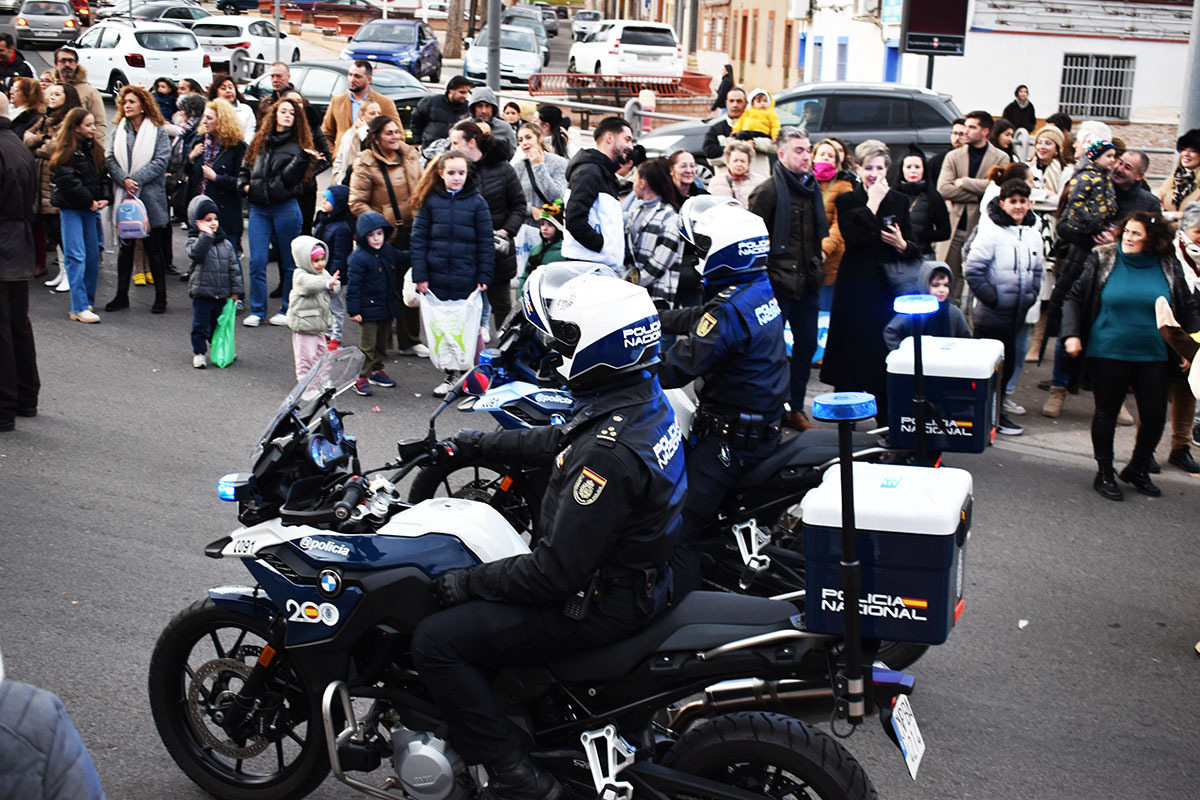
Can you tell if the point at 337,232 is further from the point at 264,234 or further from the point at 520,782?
the point at 520,782

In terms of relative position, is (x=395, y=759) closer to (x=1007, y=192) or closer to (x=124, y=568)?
(x=124, y=568)

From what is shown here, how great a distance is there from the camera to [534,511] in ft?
19.7

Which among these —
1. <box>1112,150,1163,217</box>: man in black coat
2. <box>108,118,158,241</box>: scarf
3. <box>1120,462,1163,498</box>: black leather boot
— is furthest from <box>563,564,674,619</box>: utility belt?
<box>108,118,158,241</box>: scarf

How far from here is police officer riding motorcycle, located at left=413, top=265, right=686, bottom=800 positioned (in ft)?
12.4

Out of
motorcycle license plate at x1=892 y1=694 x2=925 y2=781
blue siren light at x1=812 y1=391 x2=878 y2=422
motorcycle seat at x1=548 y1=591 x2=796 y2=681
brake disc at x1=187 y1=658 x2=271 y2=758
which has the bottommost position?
brake disc at x1=187 y1=658 x2=271 y2=758

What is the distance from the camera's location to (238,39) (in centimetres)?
3453

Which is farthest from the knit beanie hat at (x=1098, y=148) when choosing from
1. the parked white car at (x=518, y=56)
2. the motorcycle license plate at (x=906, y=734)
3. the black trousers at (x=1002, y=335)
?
the parked white car at (x=518, y=56)

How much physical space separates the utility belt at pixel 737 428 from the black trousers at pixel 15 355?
495 centimetres

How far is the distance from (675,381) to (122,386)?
554 centimetres

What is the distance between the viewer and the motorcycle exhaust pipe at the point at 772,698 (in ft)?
12.0

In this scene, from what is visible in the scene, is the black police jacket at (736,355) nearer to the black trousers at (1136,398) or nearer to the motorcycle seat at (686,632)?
the motorcycle seat at (686,632)

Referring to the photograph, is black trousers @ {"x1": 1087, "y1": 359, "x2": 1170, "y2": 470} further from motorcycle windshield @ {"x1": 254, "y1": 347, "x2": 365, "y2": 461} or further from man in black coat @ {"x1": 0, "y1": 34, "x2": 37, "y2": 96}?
man in black coat @ {"x1": 0, "y1": 34, "x2": 37, "y2": 96}

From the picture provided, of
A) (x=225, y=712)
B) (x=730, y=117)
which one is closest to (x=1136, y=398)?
(x=225, y=712)

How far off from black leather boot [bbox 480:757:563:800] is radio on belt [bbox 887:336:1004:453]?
2.96 meters
